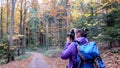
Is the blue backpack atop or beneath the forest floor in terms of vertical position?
atop

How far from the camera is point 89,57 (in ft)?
11.3

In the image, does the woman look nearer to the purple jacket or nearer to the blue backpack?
the purple jacket

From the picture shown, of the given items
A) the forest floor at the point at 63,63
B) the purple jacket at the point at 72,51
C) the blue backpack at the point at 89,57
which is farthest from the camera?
the forest floor at the point at 63,63

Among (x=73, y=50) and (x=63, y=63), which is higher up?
(x=73, y=50)

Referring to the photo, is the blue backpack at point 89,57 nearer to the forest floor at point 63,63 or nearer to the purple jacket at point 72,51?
the purple jacket at point 72,51

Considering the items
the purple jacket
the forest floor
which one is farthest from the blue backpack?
the forest floor

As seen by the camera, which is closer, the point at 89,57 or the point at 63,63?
the point at 89,57

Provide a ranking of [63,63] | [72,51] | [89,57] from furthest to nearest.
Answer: [63,63]
[72,51]
[89,57]

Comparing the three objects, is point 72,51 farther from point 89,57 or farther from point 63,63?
point 63,63

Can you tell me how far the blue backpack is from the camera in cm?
341

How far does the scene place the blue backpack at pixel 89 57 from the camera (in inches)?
134

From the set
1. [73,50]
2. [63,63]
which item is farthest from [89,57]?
[63,63]

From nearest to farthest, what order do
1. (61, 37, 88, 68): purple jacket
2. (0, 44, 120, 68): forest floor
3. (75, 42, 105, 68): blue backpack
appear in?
(75, 42, 105, 68): blue backpack, (61, 37, 88, 68): purple jacket, (0, 44, 120, 68): forest floor

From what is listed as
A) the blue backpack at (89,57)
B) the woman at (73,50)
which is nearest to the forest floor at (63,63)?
the woman at (73,50)
